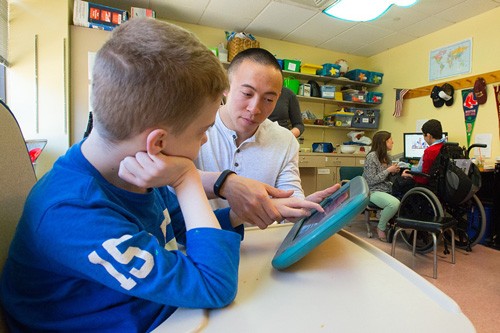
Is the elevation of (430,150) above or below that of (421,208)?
above

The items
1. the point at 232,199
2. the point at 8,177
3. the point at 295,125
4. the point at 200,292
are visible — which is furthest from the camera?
the point at 295,125

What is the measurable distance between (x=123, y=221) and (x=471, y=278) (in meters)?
2.78

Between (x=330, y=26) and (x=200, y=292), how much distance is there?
445cm

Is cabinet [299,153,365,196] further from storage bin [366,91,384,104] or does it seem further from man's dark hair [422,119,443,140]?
man's dark hair [422,119,443,140]

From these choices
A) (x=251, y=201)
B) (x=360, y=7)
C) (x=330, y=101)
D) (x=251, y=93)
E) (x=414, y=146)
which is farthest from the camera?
(x=330, y=101)

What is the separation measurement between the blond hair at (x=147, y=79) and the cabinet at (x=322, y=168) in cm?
402

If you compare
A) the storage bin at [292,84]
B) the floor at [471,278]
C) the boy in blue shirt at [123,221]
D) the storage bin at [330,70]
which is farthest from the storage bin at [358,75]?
the boy in blue shirt at [123,221]

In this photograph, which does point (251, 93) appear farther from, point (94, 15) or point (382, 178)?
point (94, 15)

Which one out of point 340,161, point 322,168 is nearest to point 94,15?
point 322,168

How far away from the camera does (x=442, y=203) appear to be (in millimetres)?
2902

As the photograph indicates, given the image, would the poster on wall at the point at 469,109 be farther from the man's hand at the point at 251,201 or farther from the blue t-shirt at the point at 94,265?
the blue t-shirt at the point at 94,265

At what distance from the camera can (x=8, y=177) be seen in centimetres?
55

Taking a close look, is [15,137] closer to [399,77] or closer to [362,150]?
[362,150]

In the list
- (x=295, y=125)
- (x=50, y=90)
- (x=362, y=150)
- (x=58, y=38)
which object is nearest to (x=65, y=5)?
(x=58, y=38)
